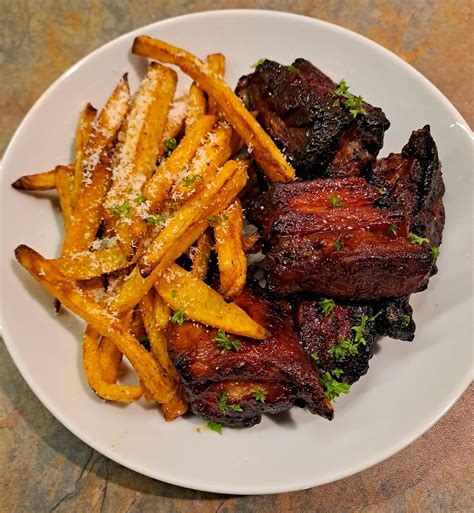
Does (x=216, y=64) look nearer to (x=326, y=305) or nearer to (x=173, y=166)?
(x=173, y=166)

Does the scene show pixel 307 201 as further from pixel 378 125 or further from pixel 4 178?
pixel 4 178

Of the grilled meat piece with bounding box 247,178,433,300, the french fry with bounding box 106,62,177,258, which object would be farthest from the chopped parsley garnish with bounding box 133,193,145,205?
the grilled meat piece with bounding box 247,178,433,300

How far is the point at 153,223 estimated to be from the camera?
109 inches

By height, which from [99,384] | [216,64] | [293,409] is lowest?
[99,384]

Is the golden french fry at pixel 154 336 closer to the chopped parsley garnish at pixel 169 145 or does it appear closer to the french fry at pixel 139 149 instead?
the french fry at pixel 139 149

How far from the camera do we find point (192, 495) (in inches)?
132

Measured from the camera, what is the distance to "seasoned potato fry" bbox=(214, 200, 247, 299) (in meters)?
2.74

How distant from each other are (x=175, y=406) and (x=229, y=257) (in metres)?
0.86

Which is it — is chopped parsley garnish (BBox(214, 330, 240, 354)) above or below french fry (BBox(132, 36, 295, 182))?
below

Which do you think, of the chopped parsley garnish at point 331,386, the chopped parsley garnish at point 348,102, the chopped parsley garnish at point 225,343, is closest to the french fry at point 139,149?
the chopped parsley garnish at point 225,343

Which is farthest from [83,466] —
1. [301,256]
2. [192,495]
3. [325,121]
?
[325,121]

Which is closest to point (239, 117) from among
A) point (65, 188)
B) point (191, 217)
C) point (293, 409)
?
point (191, 217)

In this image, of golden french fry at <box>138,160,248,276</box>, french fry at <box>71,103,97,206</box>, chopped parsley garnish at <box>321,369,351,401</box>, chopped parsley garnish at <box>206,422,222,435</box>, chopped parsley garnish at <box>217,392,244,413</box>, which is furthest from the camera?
french fry at <box>71,103,97,206</box>

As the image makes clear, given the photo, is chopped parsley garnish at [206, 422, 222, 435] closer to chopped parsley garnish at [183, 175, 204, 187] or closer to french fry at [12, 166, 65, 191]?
chopped parsley garnish at [183, 175, 204, 187]
